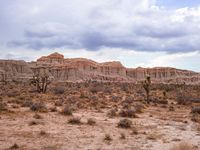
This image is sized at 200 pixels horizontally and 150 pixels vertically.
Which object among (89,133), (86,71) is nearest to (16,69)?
(86,71)

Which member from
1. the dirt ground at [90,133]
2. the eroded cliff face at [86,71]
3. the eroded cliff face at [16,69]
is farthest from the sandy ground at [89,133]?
the eroded cliff face at [86,71]

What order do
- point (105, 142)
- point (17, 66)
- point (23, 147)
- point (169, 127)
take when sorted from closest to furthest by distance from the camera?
point (23, 147) < point (105, 142) < point (169, 127) < point (17, 66)

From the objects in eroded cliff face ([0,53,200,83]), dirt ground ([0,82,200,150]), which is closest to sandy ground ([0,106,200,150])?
dirt ground ([0,82,200,150])

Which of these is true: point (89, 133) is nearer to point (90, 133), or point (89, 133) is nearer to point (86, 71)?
point (90, 133)

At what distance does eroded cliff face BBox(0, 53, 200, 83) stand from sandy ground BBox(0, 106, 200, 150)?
102m

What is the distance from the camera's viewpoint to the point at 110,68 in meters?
164

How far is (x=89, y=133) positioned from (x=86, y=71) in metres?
136

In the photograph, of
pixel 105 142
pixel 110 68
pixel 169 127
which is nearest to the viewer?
pixel 105 142

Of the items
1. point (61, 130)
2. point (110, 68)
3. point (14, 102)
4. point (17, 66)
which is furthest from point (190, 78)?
point (61, 130)

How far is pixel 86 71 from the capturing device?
152m

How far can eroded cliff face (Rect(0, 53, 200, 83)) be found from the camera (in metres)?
128

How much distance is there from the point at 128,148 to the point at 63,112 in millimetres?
9044

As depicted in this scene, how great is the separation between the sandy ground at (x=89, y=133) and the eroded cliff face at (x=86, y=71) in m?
102

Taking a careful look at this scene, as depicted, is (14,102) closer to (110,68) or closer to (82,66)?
(82,66)
